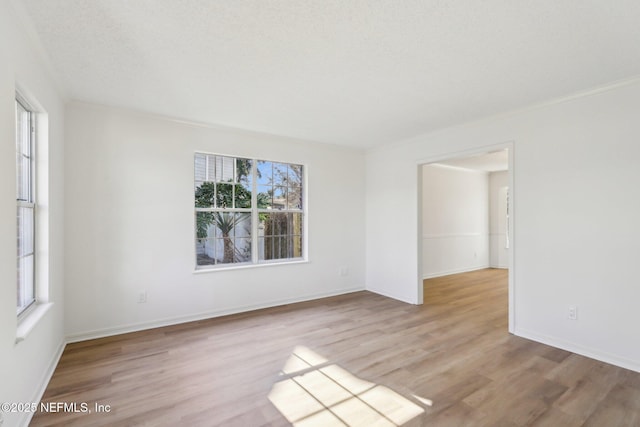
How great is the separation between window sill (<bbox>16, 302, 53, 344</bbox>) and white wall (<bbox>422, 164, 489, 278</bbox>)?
5767 millimetres

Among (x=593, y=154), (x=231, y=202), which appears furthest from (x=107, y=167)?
(x=593, y=154)

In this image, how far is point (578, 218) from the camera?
2.94 m

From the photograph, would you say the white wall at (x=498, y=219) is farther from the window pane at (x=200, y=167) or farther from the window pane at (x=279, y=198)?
the window pane at (x=200, y=167)

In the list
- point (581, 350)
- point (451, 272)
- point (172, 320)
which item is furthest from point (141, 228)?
point (451, 272)

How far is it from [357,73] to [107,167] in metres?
2.86

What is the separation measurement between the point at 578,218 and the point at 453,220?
414cm

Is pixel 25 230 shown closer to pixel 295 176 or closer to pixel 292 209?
pixel 292 209

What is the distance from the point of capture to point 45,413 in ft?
6.67

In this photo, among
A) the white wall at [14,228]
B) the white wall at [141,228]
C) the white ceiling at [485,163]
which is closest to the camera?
the white wall at [14,228]

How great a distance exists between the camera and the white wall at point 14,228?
5.27 feet

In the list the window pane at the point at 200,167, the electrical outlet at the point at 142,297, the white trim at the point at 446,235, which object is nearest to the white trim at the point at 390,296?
the white trim at the point at 446,235

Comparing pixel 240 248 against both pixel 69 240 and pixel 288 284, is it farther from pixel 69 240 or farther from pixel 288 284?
pixel 69 240

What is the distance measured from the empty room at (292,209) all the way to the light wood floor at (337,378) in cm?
2

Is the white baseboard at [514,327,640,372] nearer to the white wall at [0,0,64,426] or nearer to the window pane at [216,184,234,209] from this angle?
the window pane at [216,184,234,209]
